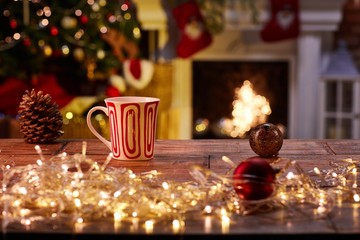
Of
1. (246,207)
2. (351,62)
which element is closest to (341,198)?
(246,207)

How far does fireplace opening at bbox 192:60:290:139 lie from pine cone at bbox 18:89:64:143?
310cm

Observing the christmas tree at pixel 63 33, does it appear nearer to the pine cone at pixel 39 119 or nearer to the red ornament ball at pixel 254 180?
the pine cone at pixel 39 119

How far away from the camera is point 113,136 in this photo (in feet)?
4.69

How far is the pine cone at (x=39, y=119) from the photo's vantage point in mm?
1619

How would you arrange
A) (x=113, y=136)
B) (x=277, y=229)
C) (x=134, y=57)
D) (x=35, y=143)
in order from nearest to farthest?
(x=277, y=229) → (x=113, y=136) → (x=35, y=143) → (x=134, y=57)

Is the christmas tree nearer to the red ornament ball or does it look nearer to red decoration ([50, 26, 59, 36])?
red decoration ([50, 26, 59, 36])

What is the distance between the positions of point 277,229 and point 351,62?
12.3 ft

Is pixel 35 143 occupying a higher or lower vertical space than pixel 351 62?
lower

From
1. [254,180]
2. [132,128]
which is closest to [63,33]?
[132,128]

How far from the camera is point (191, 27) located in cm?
443

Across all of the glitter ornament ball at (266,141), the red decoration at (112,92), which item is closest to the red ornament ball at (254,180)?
the glitter ornament ball at (266,141)

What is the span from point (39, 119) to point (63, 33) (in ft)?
9.00

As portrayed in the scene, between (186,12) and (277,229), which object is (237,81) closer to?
(186,12)

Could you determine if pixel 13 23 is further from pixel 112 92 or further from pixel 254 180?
pixel 254 180
